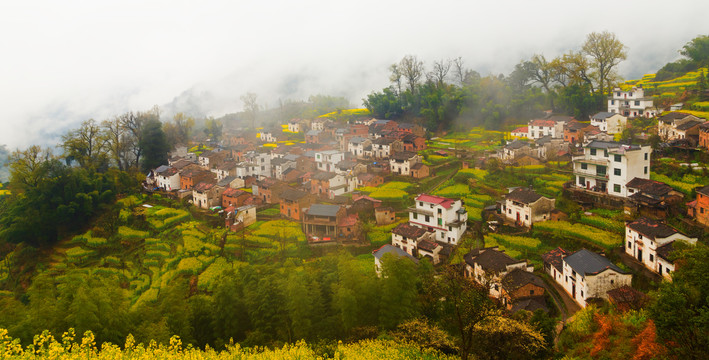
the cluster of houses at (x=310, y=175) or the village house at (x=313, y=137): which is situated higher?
the village house at (x=313, y=137)

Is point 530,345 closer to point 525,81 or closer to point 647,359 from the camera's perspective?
point 647,359

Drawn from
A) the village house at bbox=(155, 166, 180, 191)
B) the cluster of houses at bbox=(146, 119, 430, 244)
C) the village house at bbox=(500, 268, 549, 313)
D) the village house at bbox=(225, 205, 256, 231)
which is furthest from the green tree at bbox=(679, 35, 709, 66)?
the village house at bbox=(155, 166, 180, 191)

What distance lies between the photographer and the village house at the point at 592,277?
54.5 ft

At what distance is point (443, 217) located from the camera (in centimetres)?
2384

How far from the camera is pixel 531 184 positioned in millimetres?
26859

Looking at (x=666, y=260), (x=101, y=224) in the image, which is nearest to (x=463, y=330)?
(x=666, y=260)

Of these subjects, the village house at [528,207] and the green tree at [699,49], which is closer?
the village house at [528,207]

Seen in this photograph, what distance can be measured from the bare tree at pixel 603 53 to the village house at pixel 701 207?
21171mm

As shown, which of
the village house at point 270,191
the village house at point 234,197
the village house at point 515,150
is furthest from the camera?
the village house at point 270,191

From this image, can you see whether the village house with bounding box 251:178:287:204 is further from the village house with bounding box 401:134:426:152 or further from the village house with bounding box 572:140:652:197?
the village house with bounding box 572:140:652:197

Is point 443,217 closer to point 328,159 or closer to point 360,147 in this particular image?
point 328,159

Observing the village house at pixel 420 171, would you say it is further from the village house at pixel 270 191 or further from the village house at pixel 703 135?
the village house at pixel 703 135

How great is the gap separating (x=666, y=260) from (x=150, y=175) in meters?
36.7

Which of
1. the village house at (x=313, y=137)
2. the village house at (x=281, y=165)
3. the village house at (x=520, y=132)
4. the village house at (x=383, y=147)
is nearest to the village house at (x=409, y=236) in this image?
the village house at (x=383, y=147)
